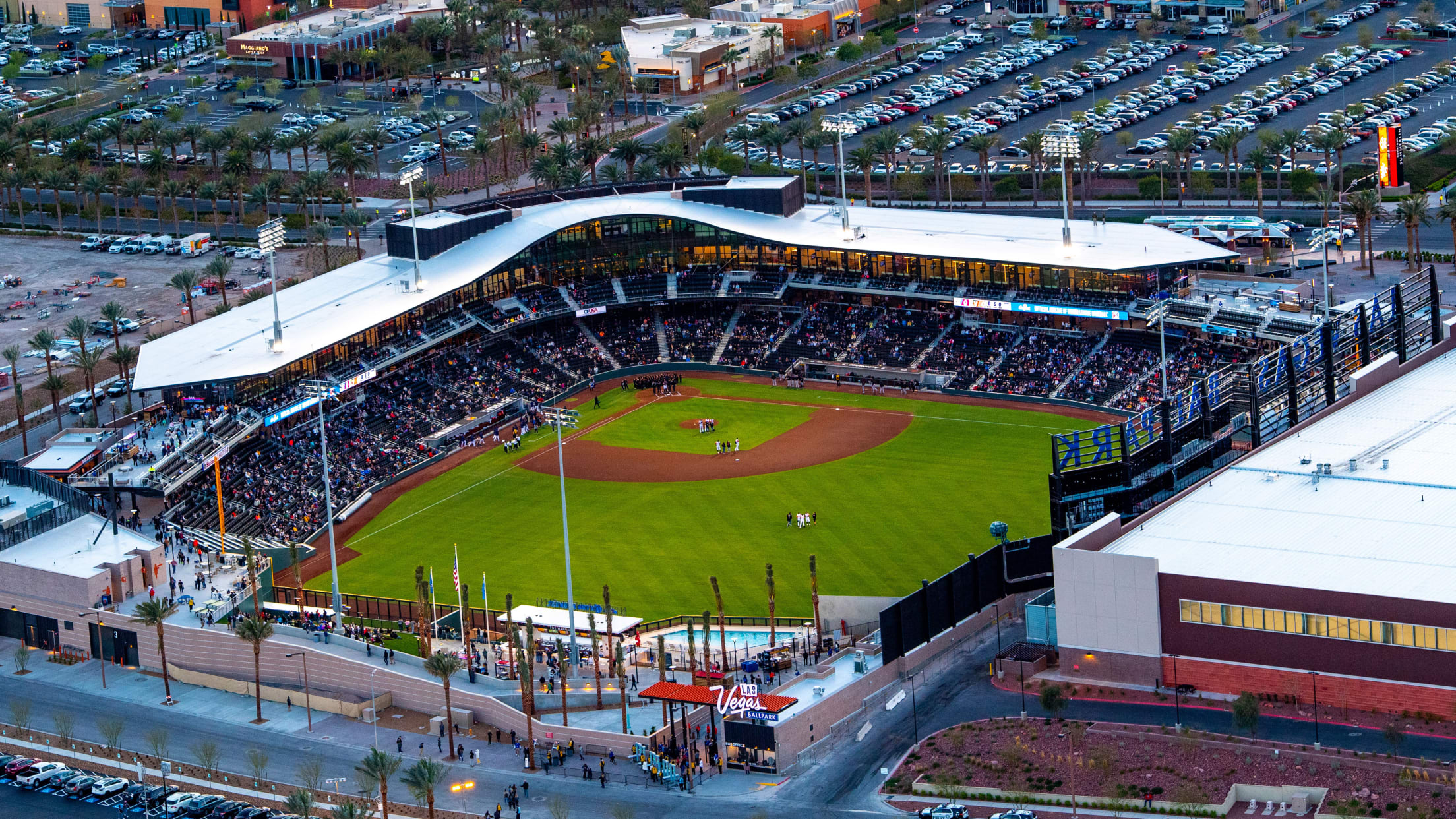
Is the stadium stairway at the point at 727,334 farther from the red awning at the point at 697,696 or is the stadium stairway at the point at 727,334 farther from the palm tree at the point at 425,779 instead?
the palm tree at the point at 425,779

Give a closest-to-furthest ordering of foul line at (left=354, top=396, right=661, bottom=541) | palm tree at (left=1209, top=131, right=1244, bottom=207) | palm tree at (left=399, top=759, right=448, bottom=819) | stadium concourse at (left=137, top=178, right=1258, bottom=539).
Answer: palm tree at (left=399, top=759, right=448, bottom=819), foul line at (left=354, top=396, right=661, bottom=541), stadium concourse at (left=137, top=178, right=1258, bottom=539), palm tree at (left=1209, top=131, right=1244, bottom=207)

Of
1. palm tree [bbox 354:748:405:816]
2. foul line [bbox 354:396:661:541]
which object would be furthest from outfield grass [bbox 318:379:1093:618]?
palm tree [bbox 354:748:405:816]

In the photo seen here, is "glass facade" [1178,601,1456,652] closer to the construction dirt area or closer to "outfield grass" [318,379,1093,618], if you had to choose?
"outfield grass" [318,379,1093,618]

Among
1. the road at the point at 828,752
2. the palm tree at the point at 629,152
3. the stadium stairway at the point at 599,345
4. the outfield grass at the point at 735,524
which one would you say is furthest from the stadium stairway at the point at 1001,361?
the palm tree at the point at 629,152

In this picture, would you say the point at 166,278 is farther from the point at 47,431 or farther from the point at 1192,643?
the point at 1192,643

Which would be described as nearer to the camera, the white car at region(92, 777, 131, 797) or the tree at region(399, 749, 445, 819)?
the tree at region(399, 749, 445, 819)
